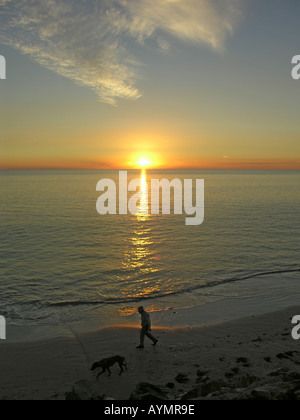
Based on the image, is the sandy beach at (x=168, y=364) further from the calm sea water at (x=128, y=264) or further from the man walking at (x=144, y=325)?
the calm sea water at (x=128, y=264)

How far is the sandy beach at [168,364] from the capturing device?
9.34 m

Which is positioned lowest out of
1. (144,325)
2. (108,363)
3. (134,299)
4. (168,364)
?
(168,364)

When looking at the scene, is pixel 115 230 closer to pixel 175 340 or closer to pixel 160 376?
pixel 175 340

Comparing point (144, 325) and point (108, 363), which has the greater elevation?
point (144, 325)

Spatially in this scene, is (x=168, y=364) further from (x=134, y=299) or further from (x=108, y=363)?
(x=134, y=299)

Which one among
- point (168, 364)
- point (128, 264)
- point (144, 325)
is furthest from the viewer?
point (128, 264)

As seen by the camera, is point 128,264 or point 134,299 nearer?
point 134,299

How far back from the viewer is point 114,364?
39.5ft

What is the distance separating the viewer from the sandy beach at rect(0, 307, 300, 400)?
9.34 metres

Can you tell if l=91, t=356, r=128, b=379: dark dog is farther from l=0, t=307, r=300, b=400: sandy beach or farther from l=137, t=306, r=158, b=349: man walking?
l=137, t=306, r=158, b=349: man walking

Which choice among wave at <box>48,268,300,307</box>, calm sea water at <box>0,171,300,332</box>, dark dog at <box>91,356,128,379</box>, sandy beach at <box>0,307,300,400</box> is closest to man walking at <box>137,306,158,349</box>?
sandy beach at <box>0,307,300,400</box>

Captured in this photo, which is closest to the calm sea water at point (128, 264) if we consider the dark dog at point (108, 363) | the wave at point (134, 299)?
the wave at point (134, 299)

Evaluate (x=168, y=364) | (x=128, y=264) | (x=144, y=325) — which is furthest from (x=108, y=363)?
(x=128, y=264)

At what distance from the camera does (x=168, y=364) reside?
1206 cm
